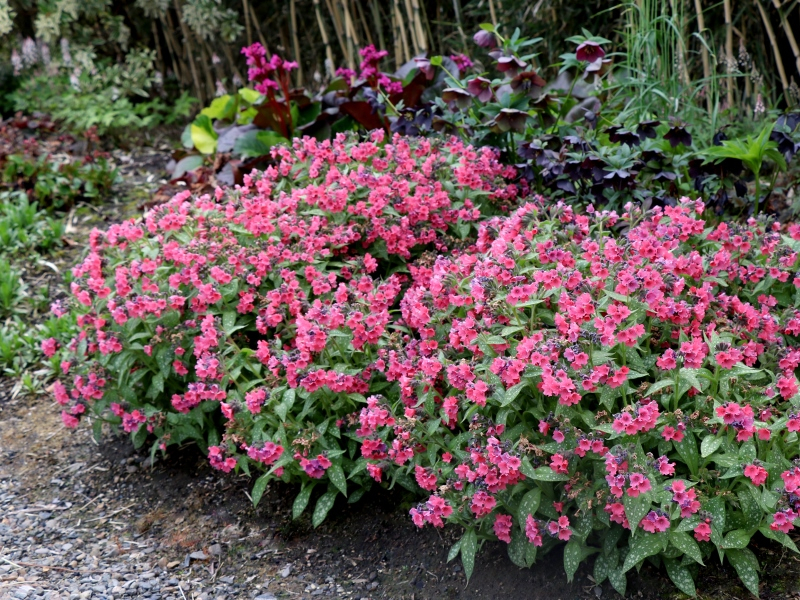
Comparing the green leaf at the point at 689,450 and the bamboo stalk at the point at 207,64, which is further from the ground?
the bamboo stalk at the point at 207,64

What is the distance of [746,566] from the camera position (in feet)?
6.08

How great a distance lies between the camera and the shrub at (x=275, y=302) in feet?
7.70

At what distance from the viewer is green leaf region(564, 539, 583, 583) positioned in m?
1.92

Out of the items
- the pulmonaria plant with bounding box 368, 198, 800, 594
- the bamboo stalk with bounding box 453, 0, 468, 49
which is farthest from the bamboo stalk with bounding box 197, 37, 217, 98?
the pulmonaria plant with bounding box 368, 198, 800, 594

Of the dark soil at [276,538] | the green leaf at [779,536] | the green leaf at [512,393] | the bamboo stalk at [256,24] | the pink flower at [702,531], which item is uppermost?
the bamboo stalk at [256,24]

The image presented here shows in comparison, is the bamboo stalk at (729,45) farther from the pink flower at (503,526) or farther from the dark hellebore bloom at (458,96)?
the pink flower at (503,526)

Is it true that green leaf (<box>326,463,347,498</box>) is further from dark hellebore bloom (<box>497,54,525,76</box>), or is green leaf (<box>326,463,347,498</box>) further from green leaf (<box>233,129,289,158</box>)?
green leaf (<box>233,129,289,158</box>)

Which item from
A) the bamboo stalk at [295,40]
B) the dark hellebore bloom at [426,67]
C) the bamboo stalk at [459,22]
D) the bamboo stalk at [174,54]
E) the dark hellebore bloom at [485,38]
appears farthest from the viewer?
the bamboo stalk at [174,54]

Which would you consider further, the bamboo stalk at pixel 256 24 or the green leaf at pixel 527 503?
the bamboo stalk at pixel 256 24

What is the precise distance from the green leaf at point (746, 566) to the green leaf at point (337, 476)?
1.01m

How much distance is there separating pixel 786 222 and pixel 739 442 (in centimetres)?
148

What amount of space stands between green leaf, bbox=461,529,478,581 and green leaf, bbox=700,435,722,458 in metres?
0.61

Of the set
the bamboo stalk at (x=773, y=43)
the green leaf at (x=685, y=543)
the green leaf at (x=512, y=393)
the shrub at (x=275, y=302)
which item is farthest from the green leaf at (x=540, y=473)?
the bamboo stalk at (x=773, y=43)

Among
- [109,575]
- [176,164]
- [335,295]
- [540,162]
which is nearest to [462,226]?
[540,162]
